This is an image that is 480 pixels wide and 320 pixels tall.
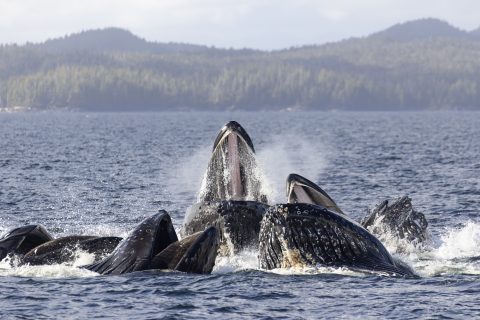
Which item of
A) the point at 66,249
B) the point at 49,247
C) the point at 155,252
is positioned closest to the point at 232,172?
the point at 155,252

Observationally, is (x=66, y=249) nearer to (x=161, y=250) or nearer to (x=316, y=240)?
(x=161, y=250)

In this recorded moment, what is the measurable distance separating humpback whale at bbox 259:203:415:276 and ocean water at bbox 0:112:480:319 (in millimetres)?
289

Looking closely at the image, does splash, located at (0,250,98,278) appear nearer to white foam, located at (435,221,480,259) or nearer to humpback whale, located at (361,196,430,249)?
humpback whale, located at (361,196,430,249)

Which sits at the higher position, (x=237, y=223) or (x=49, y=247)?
(x=237, y=223)

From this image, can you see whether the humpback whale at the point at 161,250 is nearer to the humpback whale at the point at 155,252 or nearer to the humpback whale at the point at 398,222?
the humpback whale at the point at 155,252

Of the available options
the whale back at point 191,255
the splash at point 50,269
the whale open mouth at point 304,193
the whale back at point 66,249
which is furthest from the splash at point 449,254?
the splash at point 50,269

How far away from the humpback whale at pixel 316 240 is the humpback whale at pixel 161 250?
1.33 metres

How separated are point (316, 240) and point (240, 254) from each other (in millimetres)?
3700

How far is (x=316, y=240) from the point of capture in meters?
22.7

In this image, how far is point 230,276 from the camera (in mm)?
24406

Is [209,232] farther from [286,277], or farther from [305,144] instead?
[305,144]

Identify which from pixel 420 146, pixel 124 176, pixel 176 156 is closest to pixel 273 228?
pixel 124 176

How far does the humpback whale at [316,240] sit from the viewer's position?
22.5 meters

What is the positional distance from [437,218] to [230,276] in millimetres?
16217
